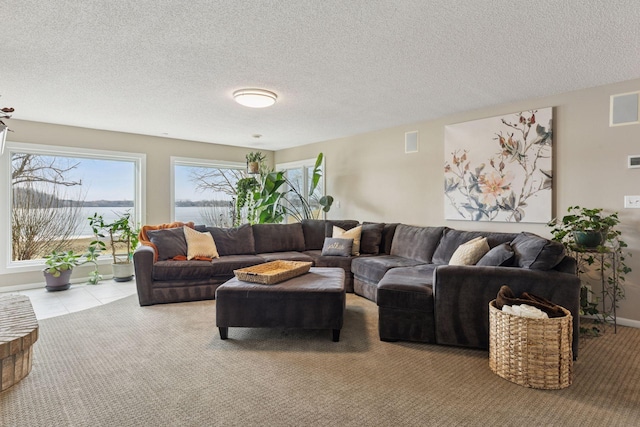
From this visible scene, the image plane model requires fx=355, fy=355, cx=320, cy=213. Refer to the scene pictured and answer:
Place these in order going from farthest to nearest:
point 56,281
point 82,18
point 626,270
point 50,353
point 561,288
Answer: point 56,281
point 626,270
point 50,353
point 561,288
point 82,18

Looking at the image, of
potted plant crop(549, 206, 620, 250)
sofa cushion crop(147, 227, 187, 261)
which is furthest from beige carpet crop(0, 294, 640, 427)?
sofa cushion crop(147, 227, 187, 261)

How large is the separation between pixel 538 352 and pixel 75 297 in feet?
16.5

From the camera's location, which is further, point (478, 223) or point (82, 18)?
point (478, 223)

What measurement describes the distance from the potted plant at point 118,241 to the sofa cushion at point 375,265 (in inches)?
138

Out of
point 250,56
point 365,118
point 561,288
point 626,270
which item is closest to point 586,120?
point 626,270

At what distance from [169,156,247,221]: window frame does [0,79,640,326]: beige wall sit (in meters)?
0.09

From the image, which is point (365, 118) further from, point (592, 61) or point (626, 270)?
point (626, 270)

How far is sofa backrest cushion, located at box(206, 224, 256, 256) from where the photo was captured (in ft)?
16.3

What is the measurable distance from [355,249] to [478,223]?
162cm

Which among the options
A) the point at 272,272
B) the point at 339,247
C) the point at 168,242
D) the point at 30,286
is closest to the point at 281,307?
the point at 272,272

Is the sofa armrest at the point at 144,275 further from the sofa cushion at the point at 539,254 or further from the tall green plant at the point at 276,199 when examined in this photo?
the sofa cushion at the point at 539,254

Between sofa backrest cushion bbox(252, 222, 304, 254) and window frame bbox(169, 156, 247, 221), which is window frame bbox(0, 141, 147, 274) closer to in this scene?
window frame bbox(169, 156, 247, 221)

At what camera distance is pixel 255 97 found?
365 centimetres

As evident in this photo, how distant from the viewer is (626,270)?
10.6 ft
